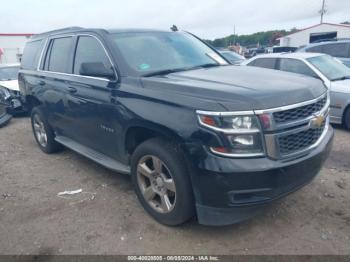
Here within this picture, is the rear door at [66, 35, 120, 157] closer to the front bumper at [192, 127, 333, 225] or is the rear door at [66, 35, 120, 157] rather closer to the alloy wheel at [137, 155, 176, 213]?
the alloy wheel at [137, 155, 176, 213]

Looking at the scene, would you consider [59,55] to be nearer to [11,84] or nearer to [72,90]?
[72,90]

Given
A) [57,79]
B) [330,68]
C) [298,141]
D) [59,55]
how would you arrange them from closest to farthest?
1. [298,141]
2. [57,79]
3. [59,55]
4. [330,68]

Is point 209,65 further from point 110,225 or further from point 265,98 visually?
point 110,225

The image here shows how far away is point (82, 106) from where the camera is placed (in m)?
4.40

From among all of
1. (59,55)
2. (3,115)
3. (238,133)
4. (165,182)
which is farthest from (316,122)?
(3,115)

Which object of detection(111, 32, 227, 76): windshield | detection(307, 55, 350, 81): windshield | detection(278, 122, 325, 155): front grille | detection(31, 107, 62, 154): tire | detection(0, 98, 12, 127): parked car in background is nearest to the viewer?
detection(278, 122, 325, 155): front grille

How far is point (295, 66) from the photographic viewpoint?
7.50m

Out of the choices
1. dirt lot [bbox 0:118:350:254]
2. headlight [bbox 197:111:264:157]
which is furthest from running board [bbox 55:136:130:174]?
headlight [bbox 197:111:264:157]

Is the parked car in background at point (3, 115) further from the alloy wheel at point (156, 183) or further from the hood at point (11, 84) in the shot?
the alloy wheel at point (156, 183)

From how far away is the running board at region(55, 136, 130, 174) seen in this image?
3996 millimetres

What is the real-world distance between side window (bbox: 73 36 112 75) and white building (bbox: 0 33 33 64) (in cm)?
2908

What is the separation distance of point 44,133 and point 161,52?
120 inches

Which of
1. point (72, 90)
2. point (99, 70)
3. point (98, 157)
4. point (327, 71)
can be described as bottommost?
point (98, 157)

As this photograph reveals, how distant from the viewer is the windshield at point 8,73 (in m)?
11.6
